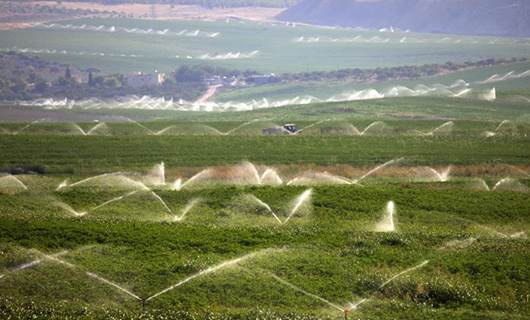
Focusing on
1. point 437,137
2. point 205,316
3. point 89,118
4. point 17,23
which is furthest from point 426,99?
point 17,23

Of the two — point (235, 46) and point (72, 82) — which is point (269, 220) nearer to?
point (72, 82)

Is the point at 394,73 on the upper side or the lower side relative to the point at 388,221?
lower

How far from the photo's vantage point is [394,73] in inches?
4481

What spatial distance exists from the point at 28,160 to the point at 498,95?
167 ft

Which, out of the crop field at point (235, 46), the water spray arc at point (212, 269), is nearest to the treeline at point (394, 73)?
the crop field at point (235, 46)

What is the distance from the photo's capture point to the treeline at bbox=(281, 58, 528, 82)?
111 metres

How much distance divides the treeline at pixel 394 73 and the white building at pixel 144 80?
56.1ft

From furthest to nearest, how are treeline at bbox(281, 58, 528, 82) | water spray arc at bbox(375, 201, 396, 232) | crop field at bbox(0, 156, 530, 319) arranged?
treeline at bbox(281, 58, 528, 82) < water spray arc at bbox(375, 201, 396, 232) < crop field at bbox(0, 156, 530, 319)

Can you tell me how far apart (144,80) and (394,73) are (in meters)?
32.8

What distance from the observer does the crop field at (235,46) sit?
452ft

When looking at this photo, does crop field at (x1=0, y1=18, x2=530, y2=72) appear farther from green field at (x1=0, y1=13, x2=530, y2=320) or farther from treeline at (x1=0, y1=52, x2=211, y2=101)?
green field at (x1=0, y1=13, x2=530, y2=320)

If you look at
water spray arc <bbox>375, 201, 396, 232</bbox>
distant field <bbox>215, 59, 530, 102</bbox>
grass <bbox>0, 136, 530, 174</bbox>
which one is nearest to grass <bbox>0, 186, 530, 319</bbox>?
water spray arc <bbox>375, 201, 396, 232</bbox>

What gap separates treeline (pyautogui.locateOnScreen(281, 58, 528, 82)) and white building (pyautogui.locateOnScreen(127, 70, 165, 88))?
56.1 ft

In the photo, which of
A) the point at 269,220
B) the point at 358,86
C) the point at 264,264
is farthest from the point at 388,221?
the point at 358,86
